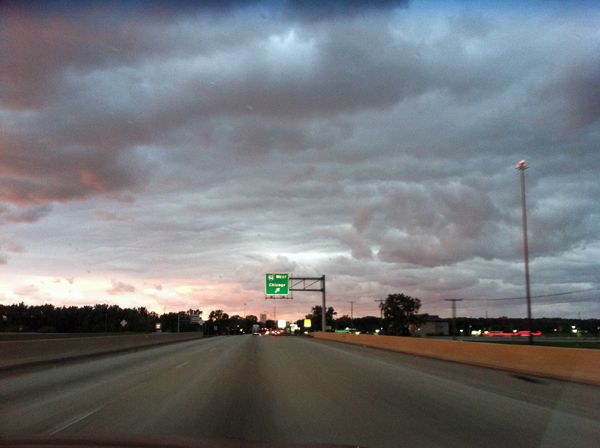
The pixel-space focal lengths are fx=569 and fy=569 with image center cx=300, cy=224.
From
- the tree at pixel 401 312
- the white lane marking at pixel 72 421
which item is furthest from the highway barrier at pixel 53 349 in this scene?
the tree at pixel 401 312

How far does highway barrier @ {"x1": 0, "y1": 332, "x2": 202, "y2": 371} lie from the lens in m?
22.6

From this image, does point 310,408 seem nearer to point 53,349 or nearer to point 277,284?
point 53,349

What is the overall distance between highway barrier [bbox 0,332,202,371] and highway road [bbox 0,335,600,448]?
314 cm

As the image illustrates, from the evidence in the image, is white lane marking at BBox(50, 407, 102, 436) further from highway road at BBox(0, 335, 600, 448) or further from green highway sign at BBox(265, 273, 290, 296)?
green highway sign at BBox(265, 273, 290, 296)

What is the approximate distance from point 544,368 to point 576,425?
1064 centimetres

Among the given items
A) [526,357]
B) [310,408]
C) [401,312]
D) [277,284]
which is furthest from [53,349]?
[401,312]

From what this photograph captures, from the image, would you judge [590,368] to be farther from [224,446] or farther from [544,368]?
[224,446]

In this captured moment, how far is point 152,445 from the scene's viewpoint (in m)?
6.28

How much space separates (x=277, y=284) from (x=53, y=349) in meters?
43.4

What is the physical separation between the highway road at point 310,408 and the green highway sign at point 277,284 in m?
49.9

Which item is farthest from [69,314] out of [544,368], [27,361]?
[544,368]

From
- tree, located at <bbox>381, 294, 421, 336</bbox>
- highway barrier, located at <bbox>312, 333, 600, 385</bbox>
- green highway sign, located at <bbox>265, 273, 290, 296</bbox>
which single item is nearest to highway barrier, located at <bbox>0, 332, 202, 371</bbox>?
highway barrier, located at <bbox>312, 333, 600, 385</bbox>

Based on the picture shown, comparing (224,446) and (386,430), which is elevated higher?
(224,446)

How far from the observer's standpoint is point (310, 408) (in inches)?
459
